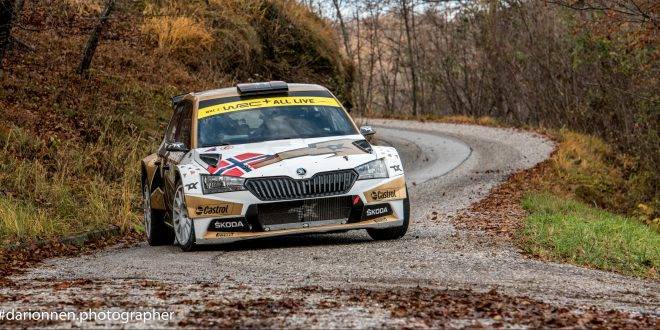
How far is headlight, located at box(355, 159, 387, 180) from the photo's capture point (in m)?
11.6

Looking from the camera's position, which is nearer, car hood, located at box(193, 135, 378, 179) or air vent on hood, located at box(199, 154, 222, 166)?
car hood, located at box(193, 135, 378, 179)

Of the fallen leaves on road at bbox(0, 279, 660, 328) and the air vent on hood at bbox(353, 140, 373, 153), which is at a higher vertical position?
the air vent on hood at bbox(353, 140, 373, 153)

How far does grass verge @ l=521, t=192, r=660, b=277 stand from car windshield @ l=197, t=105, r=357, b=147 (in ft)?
8.35

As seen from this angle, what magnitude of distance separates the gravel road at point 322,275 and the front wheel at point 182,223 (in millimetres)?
181

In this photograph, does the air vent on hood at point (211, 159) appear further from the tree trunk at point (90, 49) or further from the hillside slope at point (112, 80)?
the tree trunk at point (90, 49)

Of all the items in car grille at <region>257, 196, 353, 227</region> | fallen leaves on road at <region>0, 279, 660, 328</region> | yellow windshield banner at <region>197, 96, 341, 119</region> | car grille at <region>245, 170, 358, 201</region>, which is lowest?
fallen leaves on road at <region>0, 279, 660, 328</region>

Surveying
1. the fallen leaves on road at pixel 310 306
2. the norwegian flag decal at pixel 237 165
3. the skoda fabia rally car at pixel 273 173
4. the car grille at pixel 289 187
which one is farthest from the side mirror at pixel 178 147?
the fallen leaves on road at pixel 310 306

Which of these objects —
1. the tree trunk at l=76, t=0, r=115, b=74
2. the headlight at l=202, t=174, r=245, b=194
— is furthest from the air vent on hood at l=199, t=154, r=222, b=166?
the tree trunk at l=76, t=0, r=115, b=74

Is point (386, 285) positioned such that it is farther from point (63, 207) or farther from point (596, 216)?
point (596, 216)

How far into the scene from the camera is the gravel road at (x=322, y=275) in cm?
776

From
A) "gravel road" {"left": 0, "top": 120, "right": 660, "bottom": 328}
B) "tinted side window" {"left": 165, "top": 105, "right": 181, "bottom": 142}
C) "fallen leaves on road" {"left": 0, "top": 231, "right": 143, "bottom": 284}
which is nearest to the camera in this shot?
"gravel road" {"left": 0, "top": 120, "right": 660, "bottom": 328}

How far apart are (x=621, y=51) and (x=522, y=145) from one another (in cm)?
553

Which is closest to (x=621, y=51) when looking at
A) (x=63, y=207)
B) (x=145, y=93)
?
(x=145, y=93)

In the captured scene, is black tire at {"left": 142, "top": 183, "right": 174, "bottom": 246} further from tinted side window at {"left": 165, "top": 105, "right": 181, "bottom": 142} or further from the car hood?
the car hood
